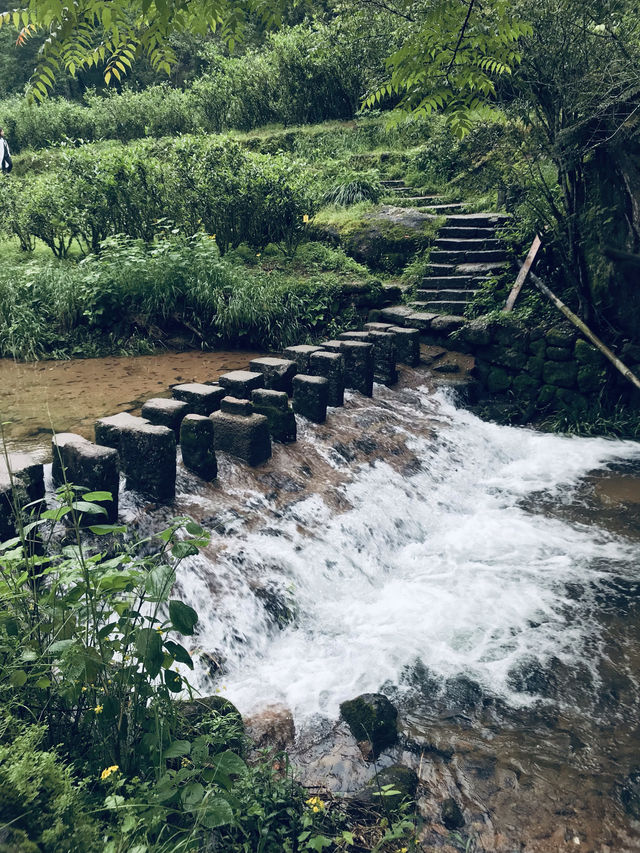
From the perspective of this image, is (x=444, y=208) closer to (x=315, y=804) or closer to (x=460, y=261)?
(x=460, y=261)

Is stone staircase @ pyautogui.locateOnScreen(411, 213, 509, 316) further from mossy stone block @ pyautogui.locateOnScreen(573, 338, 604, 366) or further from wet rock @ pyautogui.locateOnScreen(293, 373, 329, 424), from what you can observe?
wet rock @ pyautogui.locateOnScreen(293, 373, 329, 424)

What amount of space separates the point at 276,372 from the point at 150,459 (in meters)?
1.99

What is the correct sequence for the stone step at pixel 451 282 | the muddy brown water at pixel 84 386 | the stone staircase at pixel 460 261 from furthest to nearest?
1. the stone step at pixel 451 282
2. the stone staircase at pixel 460 261
3. the muddy brown water at pixel 84 386

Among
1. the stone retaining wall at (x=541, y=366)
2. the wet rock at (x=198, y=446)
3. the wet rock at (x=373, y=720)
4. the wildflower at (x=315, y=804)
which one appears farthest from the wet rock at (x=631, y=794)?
the stone retaining wall at (x=541, y=366)

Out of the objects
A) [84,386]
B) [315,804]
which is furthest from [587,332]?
[315,804]

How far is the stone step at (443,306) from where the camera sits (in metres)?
8.83

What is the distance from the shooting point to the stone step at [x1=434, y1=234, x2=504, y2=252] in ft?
32.1

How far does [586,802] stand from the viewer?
2611 millimetres

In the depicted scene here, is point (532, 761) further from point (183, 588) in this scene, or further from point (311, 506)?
point (311, 506)

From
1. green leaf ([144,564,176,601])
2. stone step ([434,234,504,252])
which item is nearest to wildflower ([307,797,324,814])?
green leaf ([144,564,176,601])

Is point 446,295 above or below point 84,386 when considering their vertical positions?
above

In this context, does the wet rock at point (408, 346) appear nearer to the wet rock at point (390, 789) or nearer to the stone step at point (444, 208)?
the stone step at point (444, 208)

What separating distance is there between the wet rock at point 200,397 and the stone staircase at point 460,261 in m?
4.75

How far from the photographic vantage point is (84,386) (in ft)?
21.7
